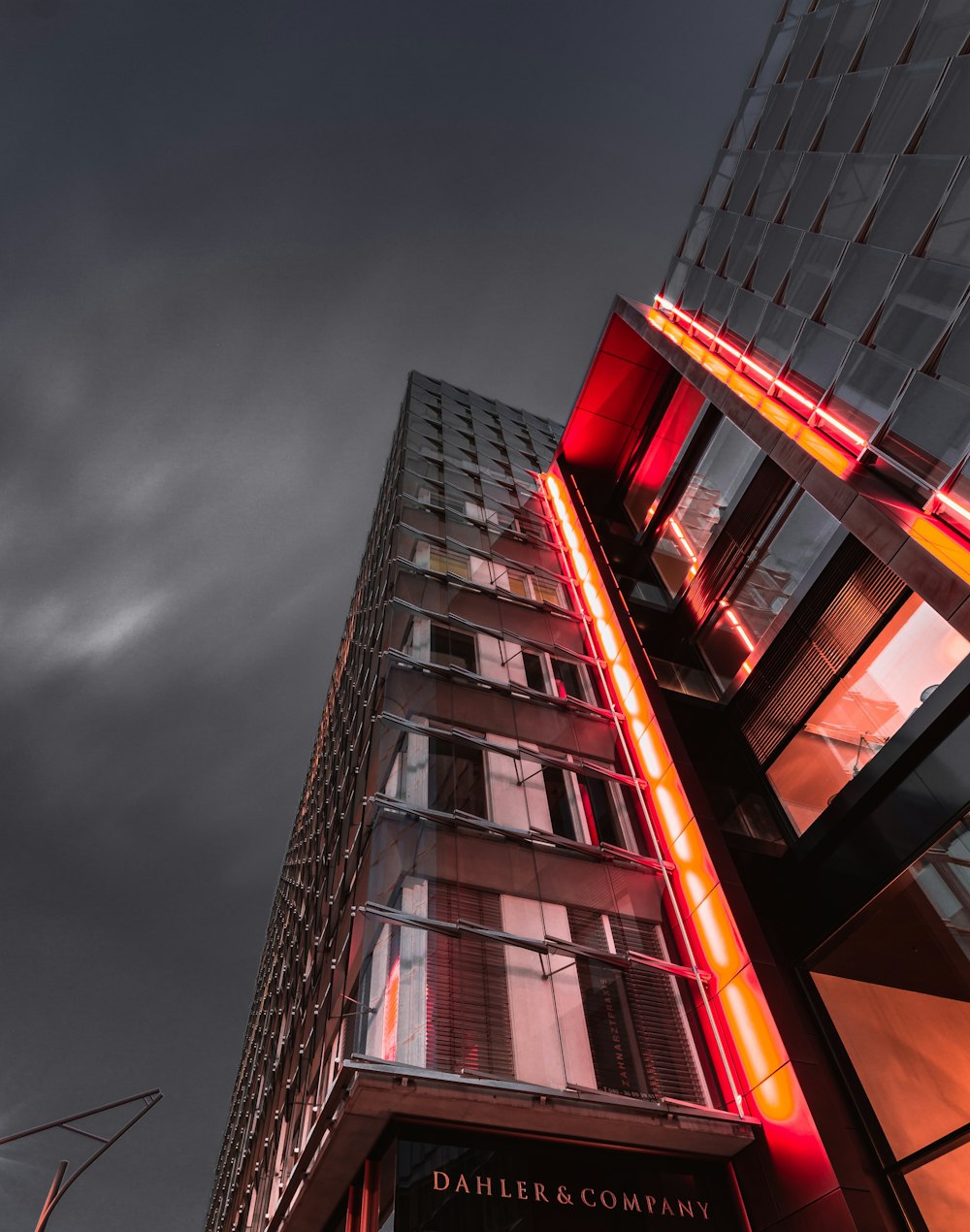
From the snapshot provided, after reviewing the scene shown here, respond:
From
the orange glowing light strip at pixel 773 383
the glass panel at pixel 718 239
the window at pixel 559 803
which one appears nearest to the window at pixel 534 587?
the window at pixel 559 803

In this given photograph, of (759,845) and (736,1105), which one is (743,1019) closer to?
(736,1105)

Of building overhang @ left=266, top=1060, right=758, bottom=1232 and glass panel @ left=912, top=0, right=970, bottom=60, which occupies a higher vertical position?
glass panel @ left=912, top=0, right=970, bottom=60

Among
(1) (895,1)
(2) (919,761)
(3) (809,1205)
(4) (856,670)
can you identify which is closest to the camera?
(3) (809,1205)

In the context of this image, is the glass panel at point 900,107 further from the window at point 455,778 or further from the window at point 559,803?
the window at point 455,778

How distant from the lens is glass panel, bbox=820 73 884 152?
1792cm

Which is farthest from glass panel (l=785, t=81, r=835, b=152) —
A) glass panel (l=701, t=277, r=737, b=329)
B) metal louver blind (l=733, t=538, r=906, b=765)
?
metal louver blind (l=733, t=538, r=906, b=765)

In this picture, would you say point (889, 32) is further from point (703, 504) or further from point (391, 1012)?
point (391, 1012)

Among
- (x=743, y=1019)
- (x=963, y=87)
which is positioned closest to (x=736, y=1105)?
(x=743, y=1019)

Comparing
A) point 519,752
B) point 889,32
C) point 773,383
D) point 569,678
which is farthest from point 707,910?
point 889,32

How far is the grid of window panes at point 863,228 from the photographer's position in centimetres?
1405

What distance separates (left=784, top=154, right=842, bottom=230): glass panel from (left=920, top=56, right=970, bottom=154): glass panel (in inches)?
132

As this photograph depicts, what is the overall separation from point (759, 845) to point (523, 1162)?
8026 mm

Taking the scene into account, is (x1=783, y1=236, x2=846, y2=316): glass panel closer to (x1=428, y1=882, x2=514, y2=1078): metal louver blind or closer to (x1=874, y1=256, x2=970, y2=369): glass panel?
(x1=874, y1=256, x2=970, y2=369): glass panel

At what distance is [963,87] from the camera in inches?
573
